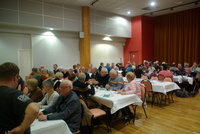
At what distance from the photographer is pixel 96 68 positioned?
577cm

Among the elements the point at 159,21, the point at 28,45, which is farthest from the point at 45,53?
the point at 159,21

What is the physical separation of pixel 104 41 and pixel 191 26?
685cm

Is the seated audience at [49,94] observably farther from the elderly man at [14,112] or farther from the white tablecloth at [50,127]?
the elderly man at [14,112]

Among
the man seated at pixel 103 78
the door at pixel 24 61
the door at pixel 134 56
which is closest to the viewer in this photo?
the man seated at pixel 103 78

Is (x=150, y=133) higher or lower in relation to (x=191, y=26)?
lower

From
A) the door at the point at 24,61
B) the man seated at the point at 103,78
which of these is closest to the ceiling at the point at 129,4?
the door at the point at 24,61

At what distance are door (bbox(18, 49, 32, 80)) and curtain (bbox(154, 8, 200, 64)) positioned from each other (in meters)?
10.6

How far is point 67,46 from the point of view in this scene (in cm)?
970

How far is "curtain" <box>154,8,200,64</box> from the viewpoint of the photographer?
10.9 metres

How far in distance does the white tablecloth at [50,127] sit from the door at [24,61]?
700cm

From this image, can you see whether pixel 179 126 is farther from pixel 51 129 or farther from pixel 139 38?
pixel 139 38

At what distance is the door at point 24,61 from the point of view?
8.02 metres

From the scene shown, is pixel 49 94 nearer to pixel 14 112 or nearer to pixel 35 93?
pixel 35 93

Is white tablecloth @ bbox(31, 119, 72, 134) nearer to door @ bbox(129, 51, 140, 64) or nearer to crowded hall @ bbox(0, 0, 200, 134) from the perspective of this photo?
crowded hall @ bbox(0, 0, 200, 134)
